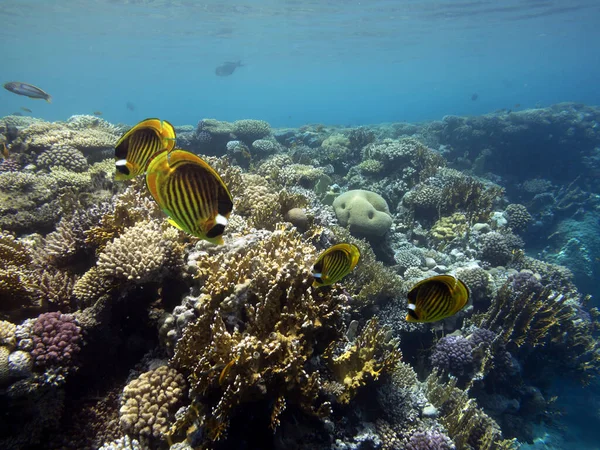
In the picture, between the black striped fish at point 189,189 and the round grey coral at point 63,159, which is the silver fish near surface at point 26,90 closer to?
the round grey coral at point 63,159

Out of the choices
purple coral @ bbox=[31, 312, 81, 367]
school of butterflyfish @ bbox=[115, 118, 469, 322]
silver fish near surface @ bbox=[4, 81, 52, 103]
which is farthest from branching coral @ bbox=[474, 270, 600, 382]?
silver fish near surface @ bbox=[4, 81, 52, 103]

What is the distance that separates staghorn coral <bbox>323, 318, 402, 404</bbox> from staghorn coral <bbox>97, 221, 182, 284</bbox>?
2016mm

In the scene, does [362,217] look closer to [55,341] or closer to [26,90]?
[55,341]

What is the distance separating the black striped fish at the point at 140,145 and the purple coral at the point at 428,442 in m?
3.99

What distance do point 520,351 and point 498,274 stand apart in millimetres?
1880

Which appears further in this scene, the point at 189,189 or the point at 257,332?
the point at 257,332

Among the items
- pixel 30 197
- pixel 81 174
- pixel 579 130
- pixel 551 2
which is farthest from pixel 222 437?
pixel 551 2

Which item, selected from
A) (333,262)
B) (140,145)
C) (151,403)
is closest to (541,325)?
(333,262)

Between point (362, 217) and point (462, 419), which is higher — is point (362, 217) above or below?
above

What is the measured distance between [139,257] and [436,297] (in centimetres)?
293

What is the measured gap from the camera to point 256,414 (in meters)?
2.83

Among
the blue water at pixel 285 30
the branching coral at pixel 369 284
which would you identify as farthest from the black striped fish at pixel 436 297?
the blue water at pixel 285 30

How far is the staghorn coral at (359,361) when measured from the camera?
3.24 metres

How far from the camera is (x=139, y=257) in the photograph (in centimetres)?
336
